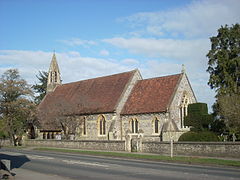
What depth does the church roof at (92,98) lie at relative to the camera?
40000mm

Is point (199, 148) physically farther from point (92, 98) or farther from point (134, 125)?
point (92, 98)

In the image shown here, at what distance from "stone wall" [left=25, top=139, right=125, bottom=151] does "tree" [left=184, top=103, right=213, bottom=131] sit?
913cm

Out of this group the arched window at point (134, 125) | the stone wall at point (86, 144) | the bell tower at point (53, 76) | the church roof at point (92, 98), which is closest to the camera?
the stone wall at point (86, 144)

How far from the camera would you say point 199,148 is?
83.4 ft

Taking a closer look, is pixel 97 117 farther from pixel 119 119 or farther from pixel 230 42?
pixel 230 42

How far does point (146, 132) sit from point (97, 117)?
7.51m

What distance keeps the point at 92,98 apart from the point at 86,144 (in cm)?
969

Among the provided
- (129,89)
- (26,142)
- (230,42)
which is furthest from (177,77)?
(26,142)

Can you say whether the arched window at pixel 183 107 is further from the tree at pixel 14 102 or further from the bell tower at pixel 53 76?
the bell tower at pixel 53 76

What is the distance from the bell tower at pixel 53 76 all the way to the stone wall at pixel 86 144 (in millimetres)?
14889

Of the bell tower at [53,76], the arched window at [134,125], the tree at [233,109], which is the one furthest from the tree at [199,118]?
the bell tower at [53,76]

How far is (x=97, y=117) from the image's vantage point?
41312 millimetres

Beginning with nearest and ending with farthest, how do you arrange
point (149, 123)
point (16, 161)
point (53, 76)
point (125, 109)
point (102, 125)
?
1. point (16, 161)
2. point (149, 123)
3. point (125, 109)
4. point (102, 125)
5. point (53, 76)

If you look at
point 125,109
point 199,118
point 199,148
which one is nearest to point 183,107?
point 199,118
